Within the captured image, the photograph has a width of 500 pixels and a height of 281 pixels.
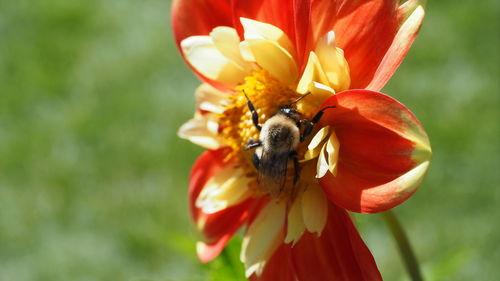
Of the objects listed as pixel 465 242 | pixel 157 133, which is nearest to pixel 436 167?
pixel 465 242

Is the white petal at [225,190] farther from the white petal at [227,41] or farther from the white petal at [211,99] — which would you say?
the white petal at [227,41]

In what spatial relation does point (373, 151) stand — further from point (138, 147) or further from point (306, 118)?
point (138, 147)

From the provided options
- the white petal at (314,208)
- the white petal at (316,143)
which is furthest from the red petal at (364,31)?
the white petal at (314,208)

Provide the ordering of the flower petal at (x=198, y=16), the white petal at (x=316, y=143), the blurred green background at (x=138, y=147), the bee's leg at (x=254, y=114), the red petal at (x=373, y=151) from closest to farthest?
the red petal at (x=373, y=151), the white petal at (x=316, y=143), the bee's leg at (x=254, y=114), the flower petal at (x=198, y=16), the blurred green background at (x=138, y=147)

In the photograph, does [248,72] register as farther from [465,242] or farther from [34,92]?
[34,92]

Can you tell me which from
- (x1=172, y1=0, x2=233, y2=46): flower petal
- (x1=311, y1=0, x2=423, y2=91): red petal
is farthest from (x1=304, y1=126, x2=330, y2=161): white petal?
(x1=172, y1=0, x2=233, y2=46): flower petal

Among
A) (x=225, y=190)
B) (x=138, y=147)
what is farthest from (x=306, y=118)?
(x=138, y=147)
